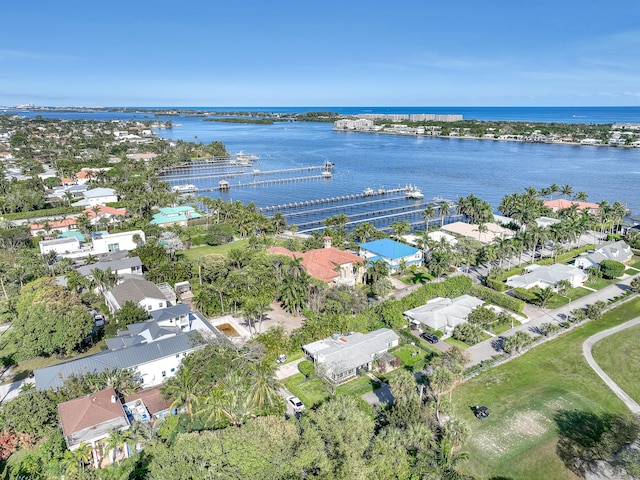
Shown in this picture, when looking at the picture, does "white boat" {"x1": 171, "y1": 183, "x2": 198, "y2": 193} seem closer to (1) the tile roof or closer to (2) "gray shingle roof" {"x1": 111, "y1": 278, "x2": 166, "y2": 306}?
(2) "gray shingle roof" {"x1": 111, "y1": 278, "x2": 166, "y2": 306}

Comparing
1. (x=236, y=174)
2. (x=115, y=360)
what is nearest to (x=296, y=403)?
(x=115, y=360)

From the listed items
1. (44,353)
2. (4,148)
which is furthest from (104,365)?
(4,148)

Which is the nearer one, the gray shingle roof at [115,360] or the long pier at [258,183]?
the gray shingle roof at [115,360]

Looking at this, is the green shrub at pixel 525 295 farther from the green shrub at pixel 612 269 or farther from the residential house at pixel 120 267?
the residential house at pixel 120 267

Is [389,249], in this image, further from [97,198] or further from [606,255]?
[97,198]

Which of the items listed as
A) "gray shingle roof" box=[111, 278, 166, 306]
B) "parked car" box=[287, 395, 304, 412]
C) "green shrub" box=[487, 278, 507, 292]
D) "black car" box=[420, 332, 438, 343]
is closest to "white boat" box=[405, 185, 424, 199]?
"green shrub" box=[487, 278, 507, 292]

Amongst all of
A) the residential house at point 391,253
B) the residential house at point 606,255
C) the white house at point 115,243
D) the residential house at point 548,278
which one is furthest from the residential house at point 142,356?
the residential house at point 606,255
